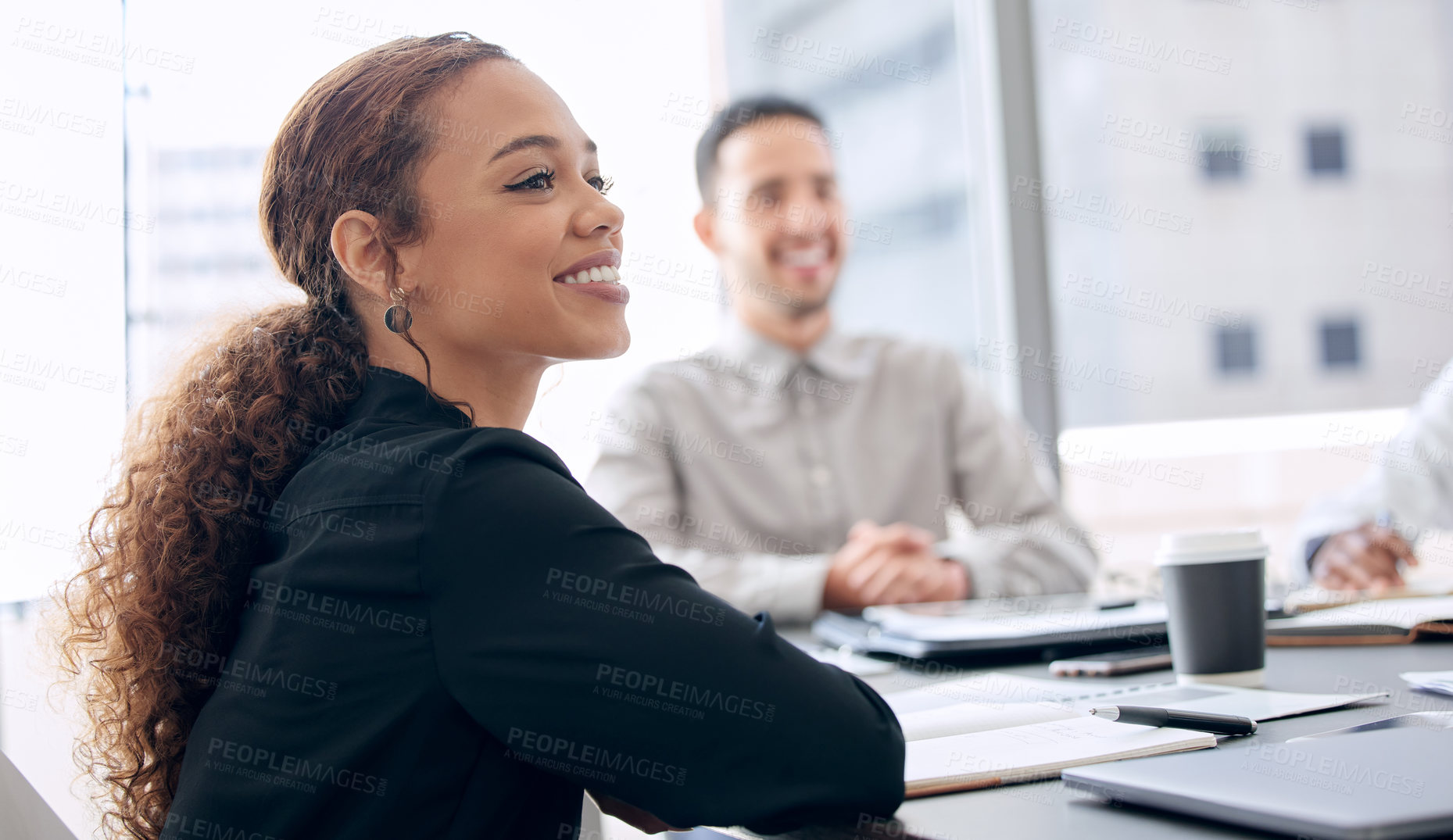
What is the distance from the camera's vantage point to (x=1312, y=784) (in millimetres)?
587

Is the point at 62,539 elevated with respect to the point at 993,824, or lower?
elevated

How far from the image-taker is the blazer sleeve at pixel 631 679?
0.69 m

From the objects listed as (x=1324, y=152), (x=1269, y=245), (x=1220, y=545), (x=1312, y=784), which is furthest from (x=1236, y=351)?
(x=1312, y=784)

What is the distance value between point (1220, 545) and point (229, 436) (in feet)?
3.09

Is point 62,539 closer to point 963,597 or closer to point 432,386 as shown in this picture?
point 432,386

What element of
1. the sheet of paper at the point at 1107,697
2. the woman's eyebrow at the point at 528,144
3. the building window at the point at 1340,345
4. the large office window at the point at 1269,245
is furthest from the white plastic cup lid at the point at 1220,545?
the building window at the point at 1340,345

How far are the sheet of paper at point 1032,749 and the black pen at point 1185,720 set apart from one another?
2 centimetres

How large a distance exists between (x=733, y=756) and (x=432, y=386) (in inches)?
20.0

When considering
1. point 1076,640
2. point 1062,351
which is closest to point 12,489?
point 1076,640

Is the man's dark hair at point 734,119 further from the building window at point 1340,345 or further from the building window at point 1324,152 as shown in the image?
the building window at point 1324,152

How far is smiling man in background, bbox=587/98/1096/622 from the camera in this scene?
7.36ft

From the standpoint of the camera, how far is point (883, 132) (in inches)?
136

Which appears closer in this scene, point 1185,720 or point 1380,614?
point 1185,720

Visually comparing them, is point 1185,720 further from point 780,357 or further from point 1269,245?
point 1269,245
